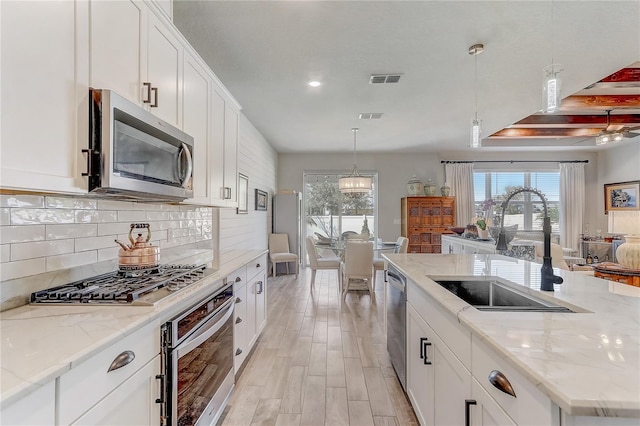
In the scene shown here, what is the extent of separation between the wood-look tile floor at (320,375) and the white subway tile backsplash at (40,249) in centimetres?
131

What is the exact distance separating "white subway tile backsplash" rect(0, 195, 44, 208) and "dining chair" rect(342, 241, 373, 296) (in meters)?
3.56

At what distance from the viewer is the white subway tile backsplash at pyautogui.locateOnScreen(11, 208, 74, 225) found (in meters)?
1.22

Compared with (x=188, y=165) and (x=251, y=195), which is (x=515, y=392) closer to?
(x=188, y=165)

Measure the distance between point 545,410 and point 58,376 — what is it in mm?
1126

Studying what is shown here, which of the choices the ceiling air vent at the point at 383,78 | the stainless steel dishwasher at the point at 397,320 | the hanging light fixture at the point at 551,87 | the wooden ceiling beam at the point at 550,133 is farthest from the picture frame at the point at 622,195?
the stainless steel dishwasher at the point at 397,320

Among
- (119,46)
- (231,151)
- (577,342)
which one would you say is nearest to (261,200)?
(231,151)

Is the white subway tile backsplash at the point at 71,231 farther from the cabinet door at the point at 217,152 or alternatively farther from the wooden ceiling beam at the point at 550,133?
the wooden ceiling beam at the point at 550,133

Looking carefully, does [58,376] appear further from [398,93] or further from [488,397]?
[398,93]

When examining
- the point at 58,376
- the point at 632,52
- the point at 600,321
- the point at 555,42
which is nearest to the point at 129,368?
the point at 58,376

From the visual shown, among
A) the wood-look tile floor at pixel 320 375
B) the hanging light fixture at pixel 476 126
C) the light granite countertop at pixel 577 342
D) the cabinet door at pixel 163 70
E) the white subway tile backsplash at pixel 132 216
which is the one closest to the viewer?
the light granite countertop at pixel 577 342

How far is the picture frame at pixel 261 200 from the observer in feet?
18.3

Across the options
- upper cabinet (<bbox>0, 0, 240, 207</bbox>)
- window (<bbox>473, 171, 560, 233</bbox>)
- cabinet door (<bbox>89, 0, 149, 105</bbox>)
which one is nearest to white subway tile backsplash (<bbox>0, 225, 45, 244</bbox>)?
upper cabinet (<bbox>0, 0, 240, 207</bbox>)

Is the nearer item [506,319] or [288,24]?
[506,319]

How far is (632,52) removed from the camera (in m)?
2.79
